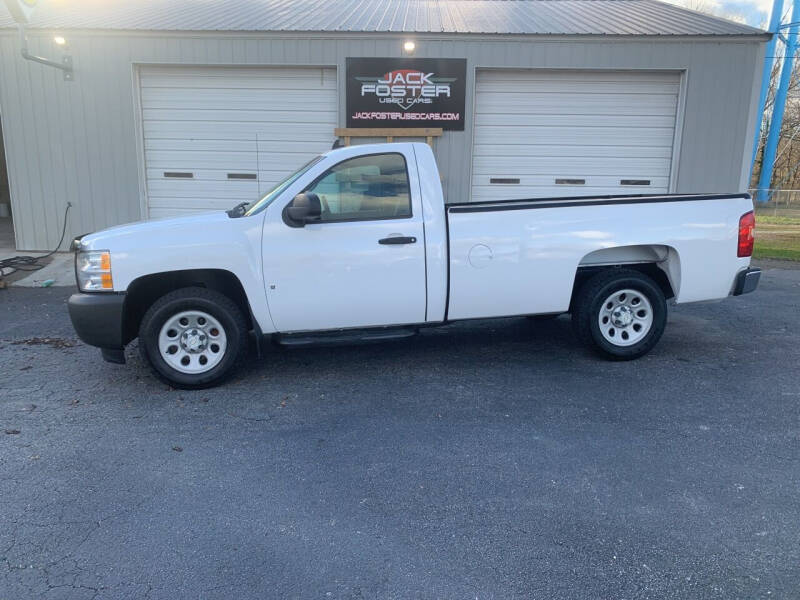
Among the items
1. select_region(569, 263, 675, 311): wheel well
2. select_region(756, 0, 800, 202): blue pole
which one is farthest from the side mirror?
select_region(756, 0, 800, 202): blue pole

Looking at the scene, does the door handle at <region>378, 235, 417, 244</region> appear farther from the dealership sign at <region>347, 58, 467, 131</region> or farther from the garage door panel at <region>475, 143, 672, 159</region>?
the garage door panel at <region>475, 143, 672, 159</region>

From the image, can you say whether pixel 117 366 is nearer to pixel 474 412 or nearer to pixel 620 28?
pixel 474 412

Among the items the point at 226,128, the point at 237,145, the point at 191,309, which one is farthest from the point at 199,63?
the point at 191,309

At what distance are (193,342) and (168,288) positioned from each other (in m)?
0.53

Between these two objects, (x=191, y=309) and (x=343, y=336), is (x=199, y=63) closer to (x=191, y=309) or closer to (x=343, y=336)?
(x=191, y=309)

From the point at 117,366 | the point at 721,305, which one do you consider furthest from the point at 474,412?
the point at 721,305

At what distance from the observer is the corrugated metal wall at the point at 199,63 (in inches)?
417

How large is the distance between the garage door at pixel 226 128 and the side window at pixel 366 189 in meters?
6.21

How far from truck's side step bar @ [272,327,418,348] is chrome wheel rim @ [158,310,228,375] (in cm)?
47

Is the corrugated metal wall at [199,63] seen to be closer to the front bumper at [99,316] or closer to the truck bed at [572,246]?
the truck bed at [572,246]

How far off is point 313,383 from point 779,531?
11.2 feet

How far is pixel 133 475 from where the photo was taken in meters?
3.65

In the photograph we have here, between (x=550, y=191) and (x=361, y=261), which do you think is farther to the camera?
(x=550, y=191)

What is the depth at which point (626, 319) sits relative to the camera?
5645mm
